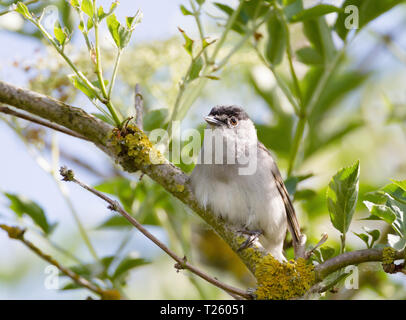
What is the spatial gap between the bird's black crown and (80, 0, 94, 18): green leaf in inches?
66.6

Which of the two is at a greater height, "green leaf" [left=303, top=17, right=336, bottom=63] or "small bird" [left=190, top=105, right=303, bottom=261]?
"green leaf" [left=303, top=17, right=336, bottom=63]

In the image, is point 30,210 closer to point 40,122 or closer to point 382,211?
point 40,122

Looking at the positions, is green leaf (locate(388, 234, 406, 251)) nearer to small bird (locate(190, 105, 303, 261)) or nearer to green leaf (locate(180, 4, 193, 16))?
small bird (locate(190, 105, 303, 261))

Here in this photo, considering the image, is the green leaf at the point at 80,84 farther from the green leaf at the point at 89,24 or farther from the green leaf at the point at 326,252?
the green leaf at the point at 326,252

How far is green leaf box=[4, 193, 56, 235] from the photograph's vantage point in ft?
9.90

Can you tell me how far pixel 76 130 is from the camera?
8.74ft

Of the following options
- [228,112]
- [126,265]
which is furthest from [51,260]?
[228,112]

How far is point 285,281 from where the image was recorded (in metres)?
2.33

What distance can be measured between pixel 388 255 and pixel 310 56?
1679mm

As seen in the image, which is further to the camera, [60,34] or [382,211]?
[60,34]

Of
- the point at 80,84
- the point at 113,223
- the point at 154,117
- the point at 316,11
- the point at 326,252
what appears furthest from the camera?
the point at 113,223

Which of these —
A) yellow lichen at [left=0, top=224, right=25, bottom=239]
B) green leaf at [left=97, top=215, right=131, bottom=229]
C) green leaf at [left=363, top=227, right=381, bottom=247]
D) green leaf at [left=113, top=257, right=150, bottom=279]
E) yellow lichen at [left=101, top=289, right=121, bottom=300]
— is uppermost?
yellow lichen at [left=0, top=224, right=25, bottom=239]

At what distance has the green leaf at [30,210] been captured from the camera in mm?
3018

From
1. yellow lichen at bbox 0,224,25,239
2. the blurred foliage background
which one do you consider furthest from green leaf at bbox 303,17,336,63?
yellow lichen at bbox 0,224,25,239
